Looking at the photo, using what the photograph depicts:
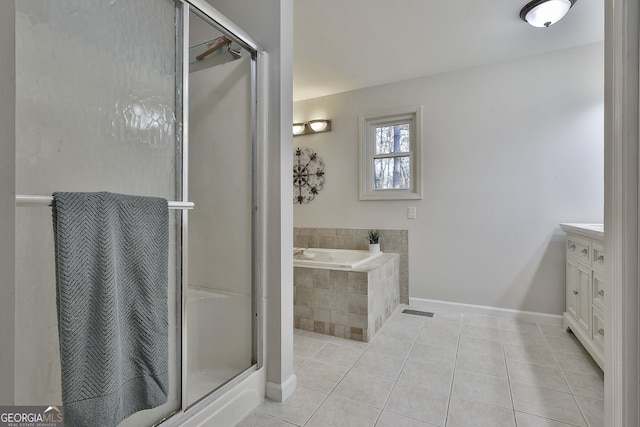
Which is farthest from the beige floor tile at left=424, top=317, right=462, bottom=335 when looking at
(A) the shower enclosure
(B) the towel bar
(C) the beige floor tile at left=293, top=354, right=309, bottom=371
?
(B) the towel bar

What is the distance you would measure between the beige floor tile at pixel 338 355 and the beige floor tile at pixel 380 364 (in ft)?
0.16

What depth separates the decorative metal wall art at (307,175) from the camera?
12.1 feet

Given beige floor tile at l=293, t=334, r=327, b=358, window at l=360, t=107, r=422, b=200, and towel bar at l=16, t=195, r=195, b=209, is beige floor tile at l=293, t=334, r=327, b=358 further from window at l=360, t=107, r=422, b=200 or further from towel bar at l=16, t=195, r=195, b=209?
towel bar at l=16, t=195, r=195, b=209

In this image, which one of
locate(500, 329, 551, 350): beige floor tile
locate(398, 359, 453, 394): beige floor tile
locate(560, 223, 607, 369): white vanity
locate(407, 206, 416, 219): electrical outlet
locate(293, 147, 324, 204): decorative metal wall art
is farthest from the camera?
locate(293, 147, 324, 204): decorative metal wall art

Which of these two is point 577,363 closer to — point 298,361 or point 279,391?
point 298,361

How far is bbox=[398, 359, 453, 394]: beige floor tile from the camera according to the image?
172cm

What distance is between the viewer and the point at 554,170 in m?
2.68

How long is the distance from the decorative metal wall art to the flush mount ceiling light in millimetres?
2238

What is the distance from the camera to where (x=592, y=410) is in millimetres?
1503

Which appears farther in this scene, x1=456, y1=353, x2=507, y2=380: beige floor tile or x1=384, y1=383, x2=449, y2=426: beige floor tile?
x1=456, y1=353, x2=507, y2=380: beige floor tile

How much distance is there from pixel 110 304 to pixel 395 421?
1.31 meters

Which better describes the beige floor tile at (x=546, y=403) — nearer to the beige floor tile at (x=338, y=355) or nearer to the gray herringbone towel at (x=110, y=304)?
the beige floor tile at (x=338, y=355)

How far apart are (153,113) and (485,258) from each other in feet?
9.59

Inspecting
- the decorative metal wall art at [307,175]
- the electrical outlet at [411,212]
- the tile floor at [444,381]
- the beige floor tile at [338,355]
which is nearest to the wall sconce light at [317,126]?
the decorative metal wall art at [307,175]
